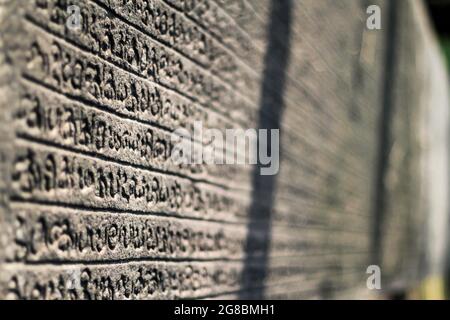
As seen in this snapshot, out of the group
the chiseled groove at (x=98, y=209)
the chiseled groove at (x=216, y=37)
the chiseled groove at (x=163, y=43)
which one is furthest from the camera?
the chiseled groove at (x=216, y=37)

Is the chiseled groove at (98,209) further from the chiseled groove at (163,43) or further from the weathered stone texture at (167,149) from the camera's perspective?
the chiseled groove at (163,43)

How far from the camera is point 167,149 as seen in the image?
2.40 m

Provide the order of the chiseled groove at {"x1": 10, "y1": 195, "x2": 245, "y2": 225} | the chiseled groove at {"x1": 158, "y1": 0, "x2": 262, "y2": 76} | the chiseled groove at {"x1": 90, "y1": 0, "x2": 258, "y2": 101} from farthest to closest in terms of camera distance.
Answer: the chiseled groove at {"x1": 158, "y1": 0, "x2": 262, "y2": 76} → the chiseled groove at {"x1": 90, "y1": 0, "x2": 258, "y2": 101} → the chiseled groove at {"x1": 10, "y1": 195, "x2": 245, "y2": 225}

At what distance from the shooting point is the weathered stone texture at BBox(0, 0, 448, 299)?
1.64 meters

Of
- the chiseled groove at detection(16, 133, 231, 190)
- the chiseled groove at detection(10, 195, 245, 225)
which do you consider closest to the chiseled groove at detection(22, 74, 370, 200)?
the chiseled groove at detection(16, 133, 231, 190)

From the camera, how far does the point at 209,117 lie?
9.18 feet

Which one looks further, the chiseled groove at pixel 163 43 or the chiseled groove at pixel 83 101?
the chiseled groove at pixel 163 43

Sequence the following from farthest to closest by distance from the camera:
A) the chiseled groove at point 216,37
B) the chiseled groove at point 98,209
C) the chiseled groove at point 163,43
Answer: the chiseled groove at point 216,37
the chiseled groove at point 163,43
the chiseled groove at point 98,209

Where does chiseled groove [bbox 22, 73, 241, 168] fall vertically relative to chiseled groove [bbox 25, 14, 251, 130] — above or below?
below

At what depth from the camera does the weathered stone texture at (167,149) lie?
164 centimetres

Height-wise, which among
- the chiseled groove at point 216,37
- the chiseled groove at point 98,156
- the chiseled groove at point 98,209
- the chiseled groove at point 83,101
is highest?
the chiseled groove at point 216,37

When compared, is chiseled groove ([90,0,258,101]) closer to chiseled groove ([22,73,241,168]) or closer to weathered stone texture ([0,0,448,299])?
weathered stone texture ([0,0,448,299])

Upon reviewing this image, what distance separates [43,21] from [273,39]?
2076 mm

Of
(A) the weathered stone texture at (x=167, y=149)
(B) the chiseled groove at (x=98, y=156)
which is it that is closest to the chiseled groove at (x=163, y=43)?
(A) the weathered stone texture at (x=167, y=149)
